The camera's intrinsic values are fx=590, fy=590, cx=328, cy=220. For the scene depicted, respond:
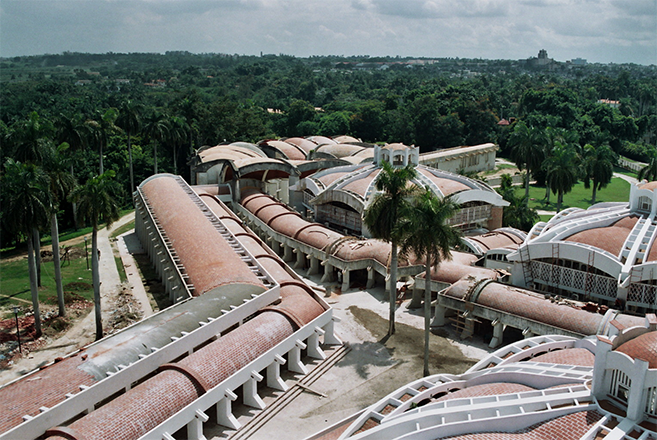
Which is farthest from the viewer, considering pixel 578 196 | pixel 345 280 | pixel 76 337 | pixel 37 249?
pixel 578 196

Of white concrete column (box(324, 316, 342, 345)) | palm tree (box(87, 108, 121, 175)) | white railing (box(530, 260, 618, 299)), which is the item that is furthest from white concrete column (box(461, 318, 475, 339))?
palm tree (box(87, 108, 121, 175))

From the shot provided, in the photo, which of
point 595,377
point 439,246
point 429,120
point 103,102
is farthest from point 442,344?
point 103,102

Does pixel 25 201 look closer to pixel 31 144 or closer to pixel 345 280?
pixel 31 144

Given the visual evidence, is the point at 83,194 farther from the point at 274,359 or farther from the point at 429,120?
the point at 429,120

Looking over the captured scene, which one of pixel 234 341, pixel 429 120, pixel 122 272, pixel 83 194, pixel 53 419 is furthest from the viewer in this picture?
pixel 429 120

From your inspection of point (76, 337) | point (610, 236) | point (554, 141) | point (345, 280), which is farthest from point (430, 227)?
point (554, 141)

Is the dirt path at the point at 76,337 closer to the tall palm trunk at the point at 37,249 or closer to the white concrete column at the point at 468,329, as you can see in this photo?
the tall palm trunk at the point at 37,249
